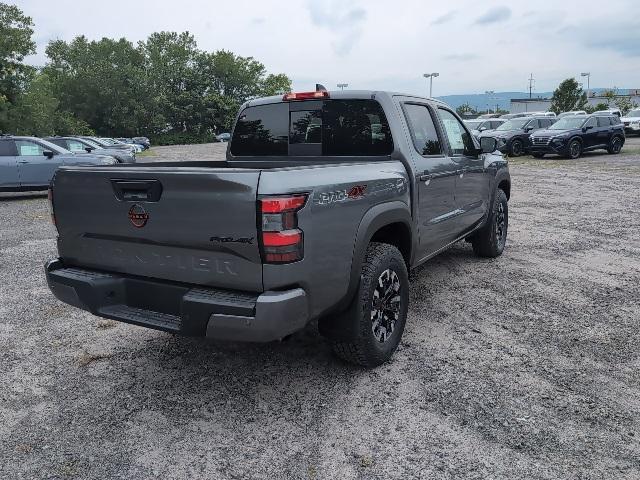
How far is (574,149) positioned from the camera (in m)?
21.5

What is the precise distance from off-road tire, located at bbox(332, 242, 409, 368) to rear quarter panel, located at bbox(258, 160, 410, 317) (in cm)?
24

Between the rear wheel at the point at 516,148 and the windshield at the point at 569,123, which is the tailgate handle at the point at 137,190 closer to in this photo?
the windshield at the point at 569,123

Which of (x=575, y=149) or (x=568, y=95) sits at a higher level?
(x=568, y=95)

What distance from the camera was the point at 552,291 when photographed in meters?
5.48

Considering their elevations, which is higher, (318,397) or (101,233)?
(101,233)

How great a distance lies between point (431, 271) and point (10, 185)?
11.5 metres

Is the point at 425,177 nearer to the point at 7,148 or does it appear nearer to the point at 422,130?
the point at 422,130

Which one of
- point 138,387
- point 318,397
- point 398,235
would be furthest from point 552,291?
point 138,387

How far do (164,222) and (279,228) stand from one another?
73 centimetres

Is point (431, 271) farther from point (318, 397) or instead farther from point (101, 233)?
point (101, 233)

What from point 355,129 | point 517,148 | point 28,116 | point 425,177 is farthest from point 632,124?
point 28,116

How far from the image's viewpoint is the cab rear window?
4227mm

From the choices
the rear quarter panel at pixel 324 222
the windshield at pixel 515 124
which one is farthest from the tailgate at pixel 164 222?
the windshield at pixel 515 124

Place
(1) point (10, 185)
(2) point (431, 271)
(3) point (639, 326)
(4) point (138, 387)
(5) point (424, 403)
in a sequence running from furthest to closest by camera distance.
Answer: (1) point (10, 185)
(2) point (431, 271)
(3) point (639, 326)
(4) point (138, 387)
(5) point (424, 403)
